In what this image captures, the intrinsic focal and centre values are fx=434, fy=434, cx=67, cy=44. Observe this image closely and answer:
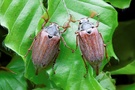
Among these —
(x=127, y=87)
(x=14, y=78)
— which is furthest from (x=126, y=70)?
(x=14, y=78)

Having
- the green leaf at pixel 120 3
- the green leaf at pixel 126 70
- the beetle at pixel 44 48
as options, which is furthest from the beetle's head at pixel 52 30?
the green leaf at pixel 126 70

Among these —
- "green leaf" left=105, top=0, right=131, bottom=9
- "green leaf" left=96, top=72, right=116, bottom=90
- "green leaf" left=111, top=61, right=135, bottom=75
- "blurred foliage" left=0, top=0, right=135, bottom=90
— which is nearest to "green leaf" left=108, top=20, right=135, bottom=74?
"green leaf" left=111, top=61, right=135, bottom=75

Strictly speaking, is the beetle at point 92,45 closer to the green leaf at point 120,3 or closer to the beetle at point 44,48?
the beetle at point 44,48

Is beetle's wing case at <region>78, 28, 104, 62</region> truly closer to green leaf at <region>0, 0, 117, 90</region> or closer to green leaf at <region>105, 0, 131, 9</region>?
green leaf at <region>0, 0, 117, 90</region>

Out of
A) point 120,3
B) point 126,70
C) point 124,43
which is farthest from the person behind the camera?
point 124,43

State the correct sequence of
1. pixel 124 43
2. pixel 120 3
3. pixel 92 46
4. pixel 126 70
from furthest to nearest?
pixel 124 43, pixel 126 70, pixel 120 3, pixel 92 46

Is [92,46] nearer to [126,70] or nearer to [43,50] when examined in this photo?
[43,50]

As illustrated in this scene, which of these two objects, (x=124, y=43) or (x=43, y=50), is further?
(x=124, y=43)
